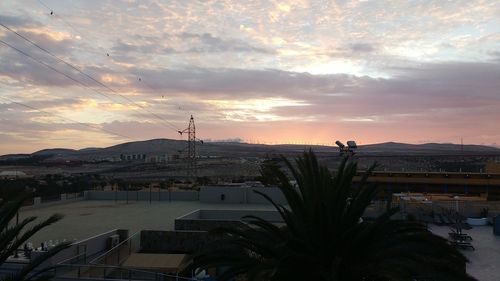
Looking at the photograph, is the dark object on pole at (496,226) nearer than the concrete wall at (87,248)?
No

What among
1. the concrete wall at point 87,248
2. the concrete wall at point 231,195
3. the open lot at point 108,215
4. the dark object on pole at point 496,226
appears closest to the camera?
the concrete wall at point 87,248

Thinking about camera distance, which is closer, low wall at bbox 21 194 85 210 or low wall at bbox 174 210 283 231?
low wall at bbox 174 210 283 231

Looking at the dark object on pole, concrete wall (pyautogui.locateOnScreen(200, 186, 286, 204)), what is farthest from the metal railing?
the dark object on pole

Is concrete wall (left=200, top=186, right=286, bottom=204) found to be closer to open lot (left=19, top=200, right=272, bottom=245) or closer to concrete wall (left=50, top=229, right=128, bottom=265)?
open lot (left=19, top=200, right=272, bottom=245)

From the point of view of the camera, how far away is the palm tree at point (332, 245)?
338 inches

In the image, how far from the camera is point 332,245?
916cm

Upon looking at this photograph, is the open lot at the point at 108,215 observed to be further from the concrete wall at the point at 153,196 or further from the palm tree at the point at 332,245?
the palm tree at the point at 332,245

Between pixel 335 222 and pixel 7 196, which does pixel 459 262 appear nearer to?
pixel 335 222

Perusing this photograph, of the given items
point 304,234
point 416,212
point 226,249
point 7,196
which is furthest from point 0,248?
point 416,212

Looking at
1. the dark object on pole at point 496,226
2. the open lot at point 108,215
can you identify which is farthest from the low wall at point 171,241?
the dark object on pole at point 496,226

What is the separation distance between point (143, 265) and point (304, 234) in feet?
33.0

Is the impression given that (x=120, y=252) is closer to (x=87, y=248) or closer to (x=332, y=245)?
(x=87, y=248)

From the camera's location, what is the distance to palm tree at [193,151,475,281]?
859 centimetres

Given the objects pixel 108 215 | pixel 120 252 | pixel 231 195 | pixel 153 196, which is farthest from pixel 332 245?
pixel 153 196
